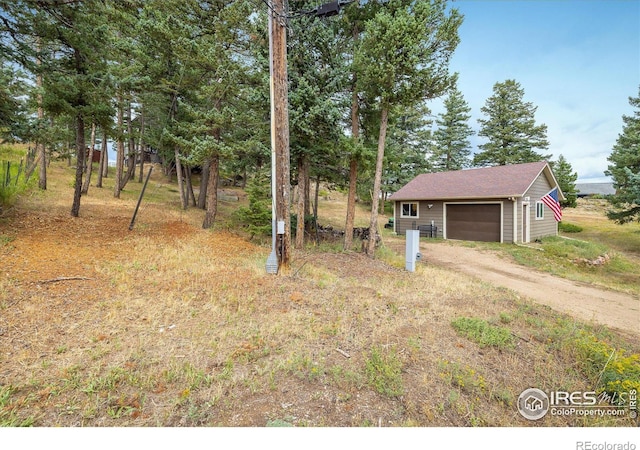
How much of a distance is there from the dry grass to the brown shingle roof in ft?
33.3

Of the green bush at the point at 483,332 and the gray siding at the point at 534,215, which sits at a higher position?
the gray siding at the point at 534,215

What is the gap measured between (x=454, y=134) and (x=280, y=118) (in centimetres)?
2770

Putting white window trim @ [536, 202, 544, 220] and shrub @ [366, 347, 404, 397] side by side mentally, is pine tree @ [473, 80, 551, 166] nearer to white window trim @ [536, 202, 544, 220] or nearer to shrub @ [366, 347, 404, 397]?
white window trim @ [536, 202, 544, 220]

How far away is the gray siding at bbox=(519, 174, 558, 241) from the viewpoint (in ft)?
47.6

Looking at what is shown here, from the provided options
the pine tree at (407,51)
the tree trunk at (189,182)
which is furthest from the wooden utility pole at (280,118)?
the tree trunk at (189,182)

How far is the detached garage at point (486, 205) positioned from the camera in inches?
547

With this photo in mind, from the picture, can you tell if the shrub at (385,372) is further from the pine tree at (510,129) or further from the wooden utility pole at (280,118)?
the pine tree at (510,129)

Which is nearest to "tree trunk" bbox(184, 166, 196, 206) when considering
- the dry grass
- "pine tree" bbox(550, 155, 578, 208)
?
the dry grass

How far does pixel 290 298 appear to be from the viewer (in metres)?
4.79

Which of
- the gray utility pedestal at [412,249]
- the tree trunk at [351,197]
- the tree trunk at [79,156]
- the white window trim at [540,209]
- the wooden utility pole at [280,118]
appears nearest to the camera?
the wooden utility pole at [280,118]

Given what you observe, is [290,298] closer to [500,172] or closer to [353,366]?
[353,366]

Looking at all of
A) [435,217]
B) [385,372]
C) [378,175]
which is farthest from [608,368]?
[435,217]

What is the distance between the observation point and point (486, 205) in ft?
48.5

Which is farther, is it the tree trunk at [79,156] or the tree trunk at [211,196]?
the tree trunk at [211,196]
